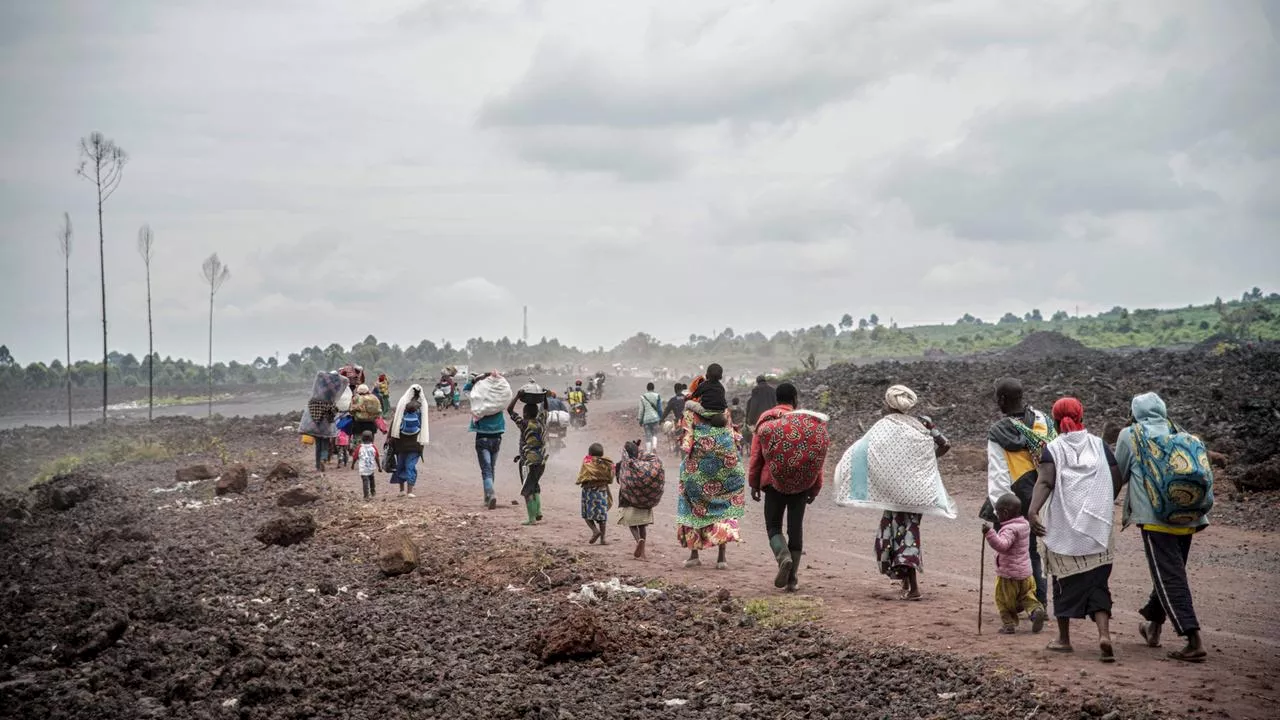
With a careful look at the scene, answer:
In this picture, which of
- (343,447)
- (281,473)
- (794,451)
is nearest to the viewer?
(794,451)

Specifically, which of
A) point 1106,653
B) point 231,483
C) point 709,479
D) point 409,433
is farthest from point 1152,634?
point 231,483

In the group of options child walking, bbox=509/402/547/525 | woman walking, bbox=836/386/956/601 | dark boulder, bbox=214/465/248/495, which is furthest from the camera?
dark boulder, bbox=214/465/248/495

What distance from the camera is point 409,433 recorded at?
17359mm

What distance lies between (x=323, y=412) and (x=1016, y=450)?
52.7 feet

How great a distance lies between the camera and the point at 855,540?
1487 cm

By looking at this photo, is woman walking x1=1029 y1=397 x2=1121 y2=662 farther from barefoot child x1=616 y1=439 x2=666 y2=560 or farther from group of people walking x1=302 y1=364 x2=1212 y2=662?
barefoot child x1=616 y1=439 x2=666 y2=560

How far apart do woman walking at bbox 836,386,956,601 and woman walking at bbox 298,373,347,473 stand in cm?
1369

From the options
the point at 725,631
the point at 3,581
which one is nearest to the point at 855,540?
the point at 725,631

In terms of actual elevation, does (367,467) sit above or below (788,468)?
below

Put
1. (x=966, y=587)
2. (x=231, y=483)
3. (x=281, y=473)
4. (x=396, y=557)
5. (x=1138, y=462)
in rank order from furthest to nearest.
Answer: (x=281, y=473) → (x=231, y=483) → (x=396, y=557) → (x=966, y=587) → (x=1138, y=462)

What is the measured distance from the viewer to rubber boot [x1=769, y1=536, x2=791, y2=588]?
32.2ft

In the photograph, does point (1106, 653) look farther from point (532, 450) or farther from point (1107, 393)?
point (1107, 393)

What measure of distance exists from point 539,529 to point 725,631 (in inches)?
229

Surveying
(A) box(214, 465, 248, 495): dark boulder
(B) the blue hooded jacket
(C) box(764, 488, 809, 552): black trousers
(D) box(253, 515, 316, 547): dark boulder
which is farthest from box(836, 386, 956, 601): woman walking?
(A) box(214, 465, 248, 495): dark boulder
